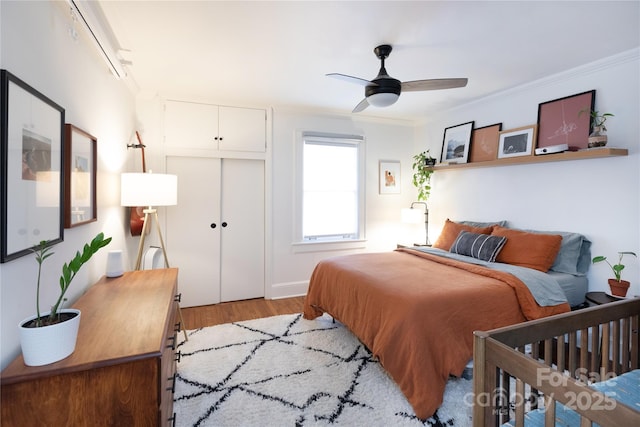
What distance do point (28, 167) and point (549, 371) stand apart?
6.66 feet

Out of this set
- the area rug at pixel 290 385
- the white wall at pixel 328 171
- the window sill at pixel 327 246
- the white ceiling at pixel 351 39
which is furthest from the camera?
the window sill at pixel 327 246

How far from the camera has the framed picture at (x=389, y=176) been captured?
15.0 feet

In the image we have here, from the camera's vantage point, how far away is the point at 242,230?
395 centimetres

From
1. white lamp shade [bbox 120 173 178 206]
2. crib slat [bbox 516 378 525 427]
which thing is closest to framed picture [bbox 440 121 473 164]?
crib slat [bbox 516 378 525 427]

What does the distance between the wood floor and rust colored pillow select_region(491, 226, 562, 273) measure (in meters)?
2.27

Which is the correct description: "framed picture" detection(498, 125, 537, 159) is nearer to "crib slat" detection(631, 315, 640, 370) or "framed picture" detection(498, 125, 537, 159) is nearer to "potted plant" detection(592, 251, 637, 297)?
"potted plant" detection(592, 251, 637, 297)

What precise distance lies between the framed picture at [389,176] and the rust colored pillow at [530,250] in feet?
6.01

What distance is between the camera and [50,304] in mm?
1508

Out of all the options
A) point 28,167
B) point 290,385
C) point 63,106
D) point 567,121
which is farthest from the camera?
point 567,121

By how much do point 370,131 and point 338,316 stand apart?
283cm

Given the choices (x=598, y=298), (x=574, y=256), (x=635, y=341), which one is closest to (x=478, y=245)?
(x=574, y=256)

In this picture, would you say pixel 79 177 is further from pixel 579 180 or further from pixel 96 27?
pixel 579 180

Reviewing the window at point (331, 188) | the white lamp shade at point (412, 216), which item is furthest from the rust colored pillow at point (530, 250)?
the window at point (331, 188)

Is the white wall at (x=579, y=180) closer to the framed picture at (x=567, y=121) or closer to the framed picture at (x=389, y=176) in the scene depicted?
the framed picture at (x=567, y=121)
